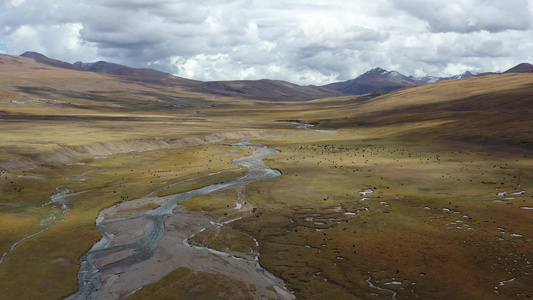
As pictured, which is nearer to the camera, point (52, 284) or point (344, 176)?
point (52, 284)

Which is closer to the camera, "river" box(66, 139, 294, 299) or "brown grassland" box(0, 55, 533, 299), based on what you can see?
"brown grassland" box(0, 55, 533, 299)

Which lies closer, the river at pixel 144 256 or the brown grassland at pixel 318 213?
the brown grassland at pixel 318 213

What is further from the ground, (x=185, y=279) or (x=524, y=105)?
(x=524, y=105)

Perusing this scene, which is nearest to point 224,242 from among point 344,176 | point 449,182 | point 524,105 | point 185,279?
point 185,279

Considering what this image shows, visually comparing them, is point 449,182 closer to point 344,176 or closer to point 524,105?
point 344,176

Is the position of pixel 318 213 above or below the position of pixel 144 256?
above

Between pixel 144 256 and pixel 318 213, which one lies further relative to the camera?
pixel 318 213

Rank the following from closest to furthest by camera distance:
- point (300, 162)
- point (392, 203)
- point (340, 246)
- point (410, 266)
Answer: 1. point (410, 266)
2. point (340, 246)
3. point (392, 203)
4. point (300, 162)

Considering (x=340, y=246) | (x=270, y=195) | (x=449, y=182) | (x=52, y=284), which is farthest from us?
(x=449, y=182)

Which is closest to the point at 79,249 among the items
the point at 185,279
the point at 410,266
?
the point at 185,279

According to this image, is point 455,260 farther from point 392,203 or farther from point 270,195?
point 270,195
